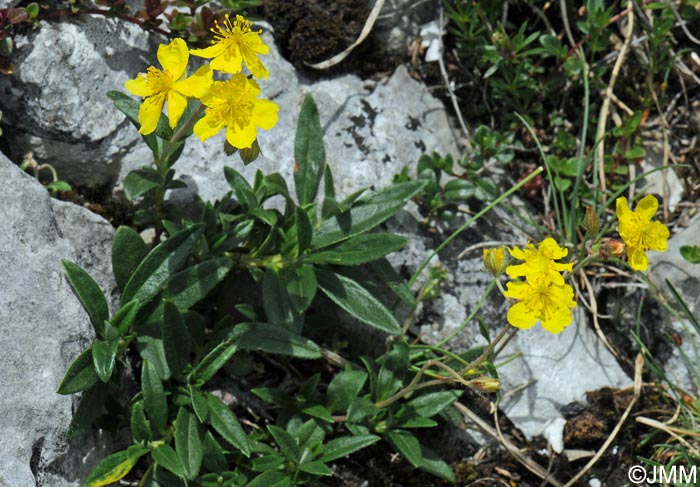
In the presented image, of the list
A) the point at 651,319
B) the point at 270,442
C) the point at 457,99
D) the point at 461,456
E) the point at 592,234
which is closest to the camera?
the point at 592,234

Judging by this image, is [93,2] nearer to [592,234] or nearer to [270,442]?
[270,442]

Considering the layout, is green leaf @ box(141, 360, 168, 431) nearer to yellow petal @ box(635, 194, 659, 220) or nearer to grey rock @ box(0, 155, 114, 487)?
grey rock @ box(0, 155, 114, 487)

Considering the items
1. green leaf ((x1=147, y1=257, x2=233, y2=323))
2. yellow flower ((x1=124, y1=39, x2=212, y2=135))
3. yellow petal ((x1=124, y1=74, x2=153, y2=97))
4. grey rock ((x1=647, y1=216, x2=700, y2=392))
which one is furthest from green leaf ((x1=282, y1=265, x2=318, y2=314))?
grey rock ((x1=647, y1=216, x2=700, y2=392))

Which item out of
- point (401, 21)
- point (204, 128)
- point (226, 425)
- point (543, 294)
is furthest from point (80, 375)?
point (401, 21)

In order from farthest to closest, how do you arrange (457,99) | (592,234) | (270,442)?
1. (457,99)
2. (270,442)
3. (592,234)

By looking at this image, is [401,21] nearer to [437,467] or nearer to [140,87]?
[140,87]

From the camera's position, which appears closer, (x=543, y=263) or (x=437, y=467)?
(x=543, y=263)

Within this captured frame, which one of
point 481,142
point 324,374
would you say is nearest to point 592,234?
point 481,142

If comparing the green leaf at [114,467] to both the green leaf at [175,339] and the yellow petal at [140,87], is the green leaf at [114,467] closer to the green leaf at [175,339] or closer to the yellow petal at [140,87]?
the green leaf at [175,339]
